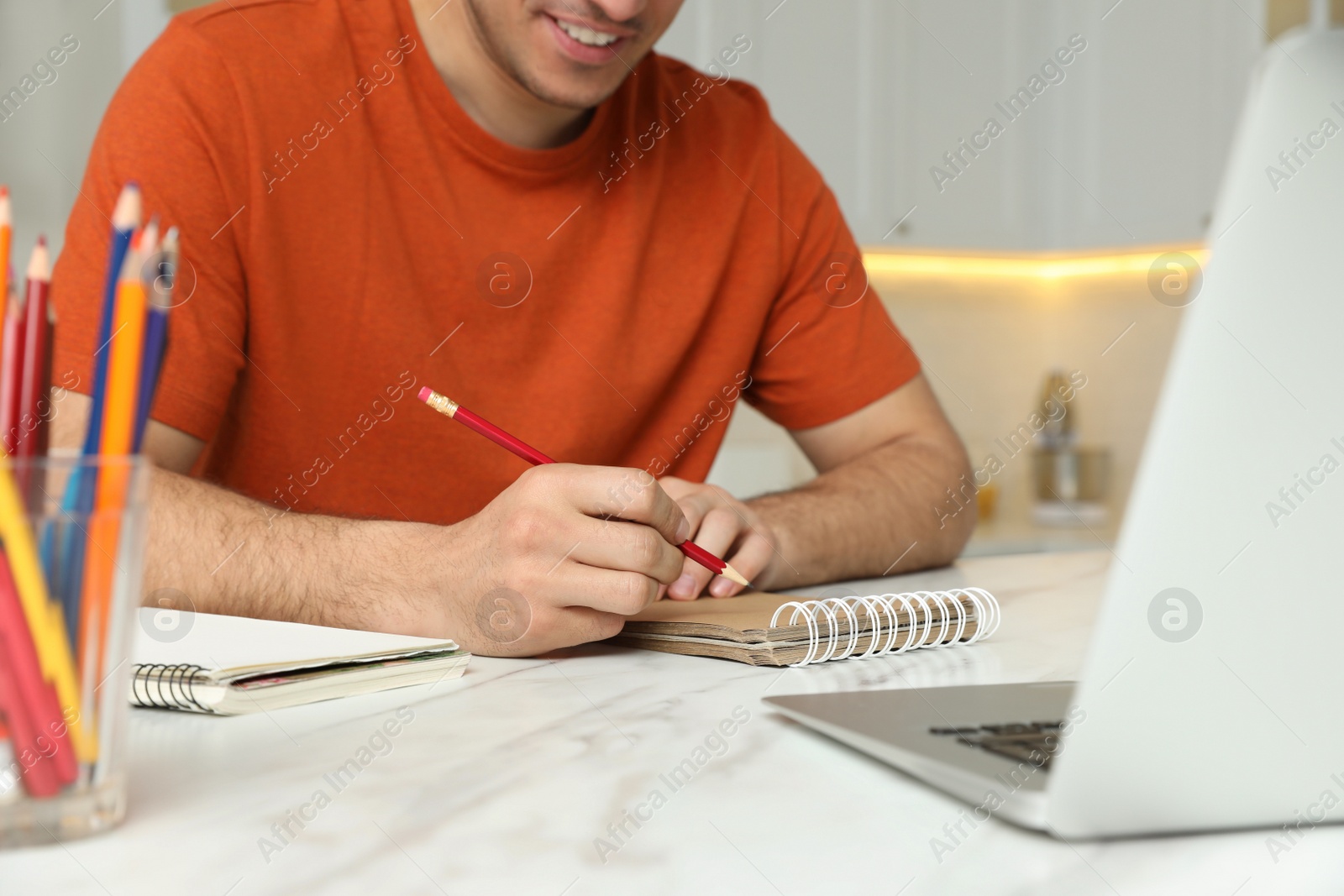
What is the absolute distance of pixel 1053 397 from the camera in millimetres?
3646

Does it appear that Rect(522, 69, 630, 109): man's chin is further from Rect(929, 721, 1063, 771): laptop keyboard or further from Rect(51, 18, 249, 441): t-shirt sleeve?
Rect(929, 721, 1063, 771): laptop keyboard

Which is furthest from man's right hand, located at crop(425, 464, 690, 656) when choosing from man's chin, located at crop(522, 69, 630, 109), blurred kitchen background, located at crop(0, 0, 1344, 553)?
blurred kitchen background, located at crop(0, 0, 1344, 553)

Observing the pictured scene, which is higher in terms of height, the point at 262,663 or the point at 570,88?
the point at 570,88

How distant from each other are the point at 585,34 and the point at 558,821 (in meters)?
1.03

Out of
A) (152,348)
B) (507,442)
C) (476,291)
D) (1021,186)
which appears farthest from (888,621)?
(1021,186)

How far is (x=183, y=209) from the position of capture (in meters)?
1.09

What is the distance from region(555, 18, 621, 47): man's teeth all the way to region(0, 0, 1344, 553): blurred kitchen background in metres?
1.81

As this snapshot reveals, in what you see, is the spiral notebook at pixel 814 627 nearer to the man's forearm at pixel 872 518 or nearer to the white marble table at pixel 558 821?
the white marble table at pixel 558 821

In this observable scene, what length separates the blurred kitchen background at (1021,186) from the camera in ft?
10.3

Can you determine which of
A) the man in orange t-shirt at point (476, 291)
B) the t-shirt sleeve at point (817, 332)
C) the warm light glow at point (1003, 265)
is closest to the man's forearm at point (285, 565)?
the man in orange t-shirt at point (476, 291)

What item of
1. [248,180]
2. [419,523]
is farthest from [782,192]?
[419,523]

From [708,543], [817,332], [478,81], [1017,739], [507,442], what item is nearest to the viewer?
[1017,739]

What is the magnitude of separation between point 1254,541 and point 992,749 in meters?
0.14

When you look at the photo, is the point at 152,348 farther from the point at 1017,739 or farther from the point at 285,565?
the point at 285,565
